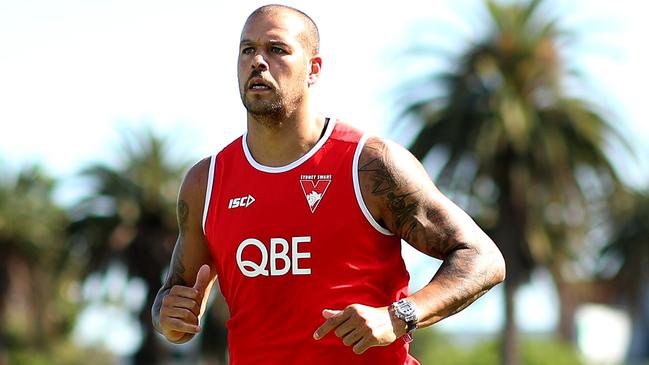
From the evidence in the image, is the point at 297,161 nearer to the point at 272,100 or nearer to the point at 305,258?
the point at 272,100

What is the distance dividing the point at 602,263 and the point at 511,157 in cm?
2414

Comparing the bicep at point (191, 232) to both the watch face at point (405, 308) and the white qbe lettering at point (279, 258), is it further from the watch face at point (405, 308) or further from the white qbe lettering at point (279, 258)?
the watch face at point (405, 308)

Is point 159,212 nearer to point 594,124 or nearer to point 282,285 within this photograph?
point 594,124

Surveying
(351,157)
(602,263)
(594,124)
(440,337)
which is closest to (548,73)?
(594,124)

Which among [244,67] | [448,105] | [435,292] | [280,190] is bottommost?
[435,292]

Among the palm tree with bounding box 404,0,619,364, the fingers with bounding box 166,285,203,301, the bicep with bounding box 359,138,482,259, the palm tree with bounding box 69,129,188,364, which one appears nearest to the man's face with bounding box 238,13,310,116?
the bicep with bounding box 359,138,482,259

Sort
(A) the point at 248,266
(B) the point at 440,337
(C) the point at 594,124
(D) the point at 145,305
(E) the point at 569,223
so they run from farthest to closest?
1. (B) the point at 440,337
2. (D) the point at 145,305
3. (E) the point at 569,223
4. (C) the point at 594,124
5. (A) the point at 248,266

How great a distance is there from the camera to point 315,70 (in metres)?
5.84

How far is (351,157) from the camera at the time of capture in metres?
5.64

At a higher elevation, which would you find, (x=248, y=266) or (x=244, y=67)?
(x=244, y=67)

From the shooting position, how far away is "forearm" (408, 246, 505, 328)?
5.23 metres

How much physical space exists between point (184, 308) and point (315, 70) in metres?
1.21

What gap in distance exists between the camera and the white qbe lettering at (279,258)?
5.53m

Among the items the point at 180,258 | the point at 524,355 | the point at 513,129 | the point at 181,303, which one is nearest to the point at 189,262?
the point at 180,258
